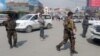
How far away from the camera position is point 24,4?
69125mm

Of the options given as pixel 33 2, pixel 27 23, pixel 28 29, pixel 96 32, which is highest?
pixel 96 32

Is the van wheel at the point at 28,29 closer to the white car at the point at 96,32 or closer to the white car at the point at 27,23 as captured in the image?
the white car at the point at 27,23

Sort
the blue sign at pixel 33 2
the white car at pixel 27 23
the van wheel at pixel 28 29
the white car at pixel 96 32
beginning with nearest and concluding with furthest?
the white car at pixel 96 32, the white car at pixel 27 23, the van wheel at pixel 28 29, the blue sign at pixel 33 2

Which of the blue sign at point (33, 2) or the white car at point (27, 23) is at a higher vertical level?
the white car at point (27, 23)

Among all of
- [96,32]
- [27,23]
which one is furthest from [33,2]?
[96,32]

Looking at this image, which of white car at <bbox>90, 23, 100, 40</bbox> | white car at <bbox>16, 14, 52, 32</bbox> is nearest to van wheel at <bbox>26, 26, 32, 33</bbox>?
white car at <bbox>16, 14, 52, 32</bbox>

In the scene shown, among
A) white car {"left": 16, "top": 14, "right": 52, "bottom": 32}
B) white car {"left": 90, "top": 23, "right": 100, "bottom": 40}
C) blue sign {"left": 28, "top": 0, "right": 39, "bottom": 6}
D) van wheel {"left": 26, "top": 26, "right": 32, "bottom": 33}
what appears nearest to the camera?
white car {"left": 90, "top": 23, "right": 100, "bottom": 40}

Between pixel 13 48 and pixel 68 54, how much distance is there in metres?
2.82

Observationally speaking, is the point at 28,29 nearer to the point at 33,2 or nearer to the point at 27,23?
the point at 27,23

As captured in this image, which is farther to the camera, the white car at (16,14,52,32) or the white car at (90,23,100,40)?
the white car at (16,14,52,32)

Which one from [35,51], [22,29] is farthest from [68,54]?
[22,29]

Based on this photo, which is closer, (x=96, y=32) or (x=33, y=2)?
(x=96, y=32)

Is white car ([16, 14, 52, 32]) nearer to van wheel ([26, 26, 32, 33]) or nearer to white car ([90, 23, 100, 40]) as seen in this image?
van wheel ([26, 26, 32, 33])

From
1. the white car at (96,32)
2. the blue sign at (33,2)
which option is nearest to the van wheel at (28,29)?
the white car at (96,32)
